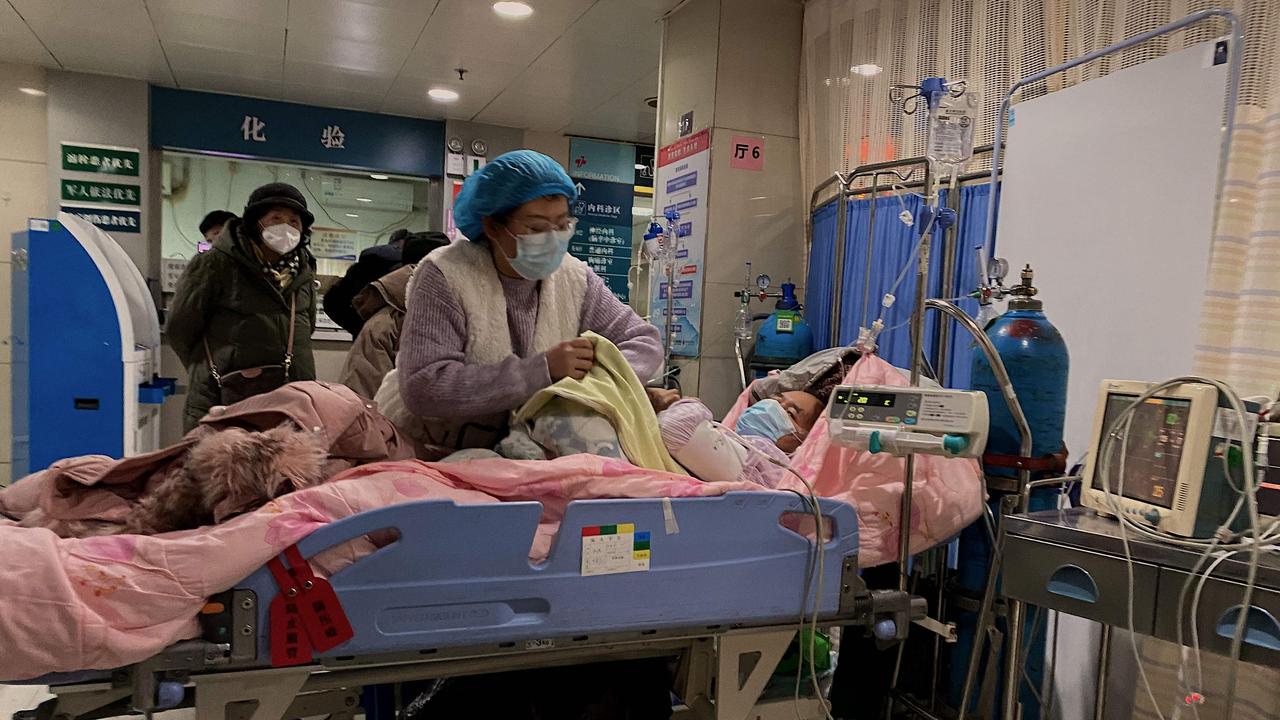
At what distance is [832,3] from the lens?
3.83 metres

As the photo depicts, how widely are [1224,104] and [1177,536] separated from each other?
1191 millimetres

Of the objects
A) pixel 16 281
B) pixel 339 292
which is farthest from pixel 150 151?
pixel 339 292

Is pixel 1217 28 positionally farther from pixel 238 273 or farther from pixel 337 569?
pixel 238 273

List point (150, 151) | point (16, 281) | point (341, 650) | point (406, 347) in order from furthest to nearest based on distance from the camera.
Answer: point (150, 151) → point (16, 281) → point (406, 347) → point (341, 650)

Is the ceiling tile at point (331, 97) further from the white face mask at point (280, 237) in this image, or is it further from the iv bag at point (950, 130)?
the iv bag at point (950, 130)

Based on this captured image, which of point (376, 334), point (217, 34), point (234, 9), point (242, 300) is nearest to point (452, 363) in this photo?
point (376, 334)

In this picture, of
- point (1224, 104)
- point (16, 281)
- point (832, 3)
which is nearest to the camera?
point (1224, 104)

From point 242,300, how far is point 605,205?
14.2 feet

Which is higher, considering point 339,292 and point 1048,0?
point 1048,0

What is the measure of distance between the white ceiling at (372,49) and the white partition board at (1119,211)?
227 centimetres

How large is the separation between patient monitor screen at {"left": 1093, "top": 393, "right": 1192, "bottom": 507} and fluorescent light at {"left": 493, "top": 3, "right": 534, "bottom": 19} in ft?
11.3

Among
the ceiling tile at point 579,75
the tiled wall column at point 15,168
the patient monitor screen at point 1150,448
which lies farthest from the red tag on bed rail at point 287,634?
the tiled wall column at point 15,168

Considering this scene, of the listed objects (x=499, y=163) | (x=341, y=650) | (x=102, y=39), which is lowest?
(x=341, y=650)

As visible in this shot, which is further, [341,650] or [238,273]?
[238,273]
